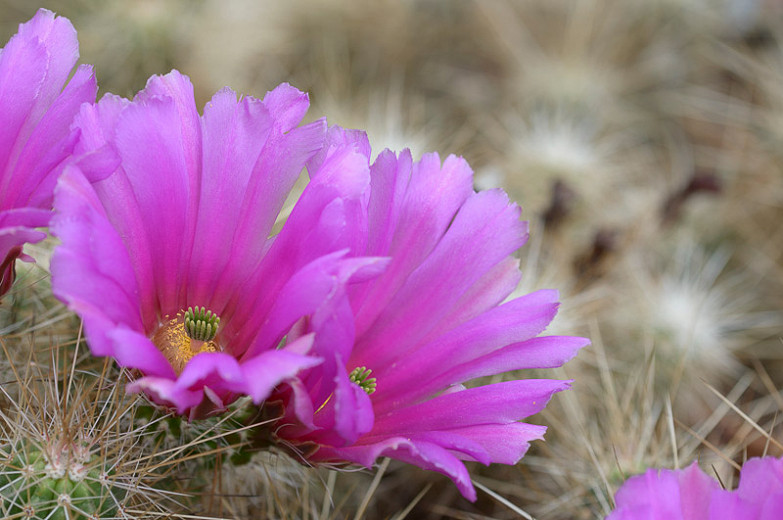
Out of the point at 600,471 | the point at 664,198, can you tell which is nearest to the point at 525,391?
the point at 600,471

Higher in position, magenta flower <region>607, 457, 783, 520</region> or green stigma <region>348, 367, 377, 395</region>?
green stigma <region>348, 367, 377, 395</region>

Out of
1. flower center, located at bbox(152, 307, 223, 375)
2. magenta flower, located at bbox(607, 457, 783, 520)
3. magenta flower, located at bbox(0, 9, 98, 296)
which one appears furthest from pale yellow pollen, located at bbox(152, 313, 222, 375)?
magenta flower, located at bbox(607, 457, 783, 520)

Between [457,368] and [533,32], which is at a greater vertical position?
[533,32]

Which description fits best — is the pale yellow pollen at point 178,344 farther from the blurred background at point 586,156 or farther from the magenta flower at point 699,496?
the magenta flower at point 699,496

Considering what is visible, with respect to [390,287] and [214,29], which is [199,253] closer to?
[390,287]

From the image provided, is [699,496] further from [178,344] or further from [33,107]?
[33,107]

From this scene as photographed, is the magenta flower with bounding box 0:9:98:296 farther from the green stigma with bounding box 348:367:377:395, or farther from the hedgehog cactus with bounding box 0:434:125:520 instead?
the green stigma with bounding box 348:367:377:395
